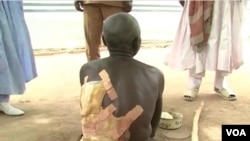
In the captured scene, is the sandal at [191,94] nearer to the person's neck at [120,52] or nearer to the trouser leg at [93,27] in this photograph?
the trouser leg at [93,27]

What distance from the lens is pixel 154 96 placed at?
201 cm

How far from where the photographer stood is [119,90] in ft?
6.25

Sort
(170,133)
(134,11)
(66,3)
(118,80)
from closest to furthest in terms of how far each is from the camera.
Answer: (118,80), (170,133), (66,3), (134,11)

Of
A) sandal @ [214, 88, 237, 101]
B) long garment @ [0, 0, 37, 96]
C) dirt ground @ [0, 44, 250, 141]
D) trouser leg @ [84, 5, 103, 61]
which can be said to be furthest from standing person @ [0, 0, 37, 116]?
sandal @ [214, 88, 237, 101]

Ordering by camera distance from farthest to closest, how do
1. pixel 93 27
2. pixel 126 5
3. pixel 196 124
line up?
pixel 93 27 < pixel 126 5 < pixel 196 124

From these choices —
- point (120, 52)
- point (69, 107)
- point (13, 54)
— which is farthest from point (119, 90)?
point (69, 107)

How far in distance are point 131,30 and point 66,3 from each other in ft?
13.1

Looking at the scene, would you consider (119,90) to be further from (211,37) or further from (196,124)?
(211,37)

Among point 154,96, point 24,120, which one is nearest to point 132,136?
point 154,96

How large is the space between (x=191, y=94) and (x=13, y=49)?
1.47 m

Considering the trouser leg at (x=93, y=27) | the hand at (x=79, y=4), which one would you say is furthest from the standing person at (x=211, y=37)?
the hand at (x=79, y=4)

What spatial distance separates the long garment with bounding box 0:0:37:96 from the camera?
287 centimetres

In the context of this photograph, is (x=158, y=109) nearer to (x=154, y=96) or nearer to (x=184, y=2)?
(x=154, y=96)

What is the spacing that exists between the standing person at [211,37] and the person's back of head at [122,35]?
142 cm
